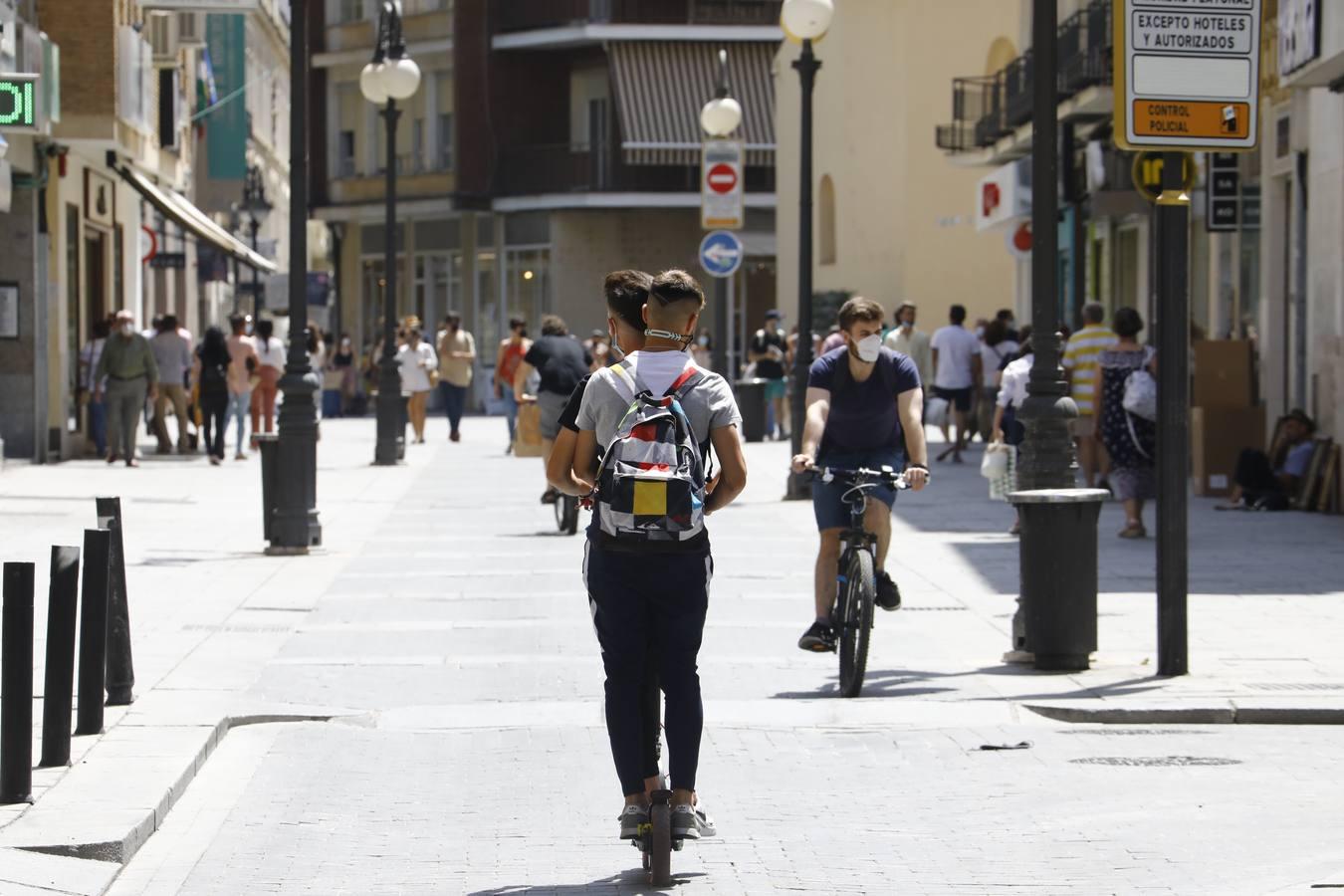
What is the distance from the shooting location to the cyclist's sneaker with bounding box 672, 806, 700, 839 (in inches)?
258

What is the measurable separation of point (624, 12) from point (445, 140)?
17.3 feet

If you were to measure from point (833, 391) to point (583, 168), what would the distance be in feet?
135

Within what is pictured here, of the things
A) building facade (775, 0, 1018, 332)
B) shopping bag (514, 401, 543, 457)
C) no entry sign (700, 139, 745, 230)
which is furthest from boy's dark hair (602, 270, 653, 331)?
building facade (775, 0, 1018, 332)

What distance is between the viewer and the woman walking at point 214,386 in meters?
27.9

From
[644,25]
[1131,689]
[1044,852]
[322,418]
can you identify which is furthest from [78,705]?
[644,25]

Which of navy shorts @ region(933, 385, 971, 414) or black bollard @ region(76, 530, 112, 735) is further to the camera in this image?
navy shorts @ region(933, 385, 971, 414)

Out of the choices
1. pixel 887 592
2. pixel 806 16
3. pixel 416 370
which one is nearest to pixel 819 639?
pixel 887 592

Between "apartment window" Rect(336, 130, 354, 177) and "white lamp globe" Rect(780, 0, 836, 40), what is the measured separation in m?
34.4

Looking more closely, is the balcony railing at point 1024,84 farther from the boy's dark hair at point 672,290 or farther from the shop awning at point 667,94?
the boy's dark hair at point 672,290

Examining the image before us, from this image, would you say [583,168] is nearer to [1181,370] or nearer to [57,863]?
[1181,370]

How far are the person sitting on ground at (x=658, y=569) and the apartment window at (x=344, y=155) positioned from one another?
49063 mm

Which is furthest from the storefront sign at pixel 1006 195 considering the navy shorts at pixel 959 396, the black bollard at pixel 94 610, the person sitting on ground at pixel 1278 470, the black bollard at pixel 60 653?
the black bollard at pixel 60 653

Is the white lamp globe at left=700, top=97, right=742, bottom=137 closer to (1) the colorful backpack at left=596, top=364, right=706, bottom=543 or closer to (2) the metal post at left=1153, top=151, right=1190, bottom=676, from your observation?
(2) the metal post at left=1153, top=151, right=1190, bottom=676

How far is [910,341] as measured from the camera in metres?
29.0
